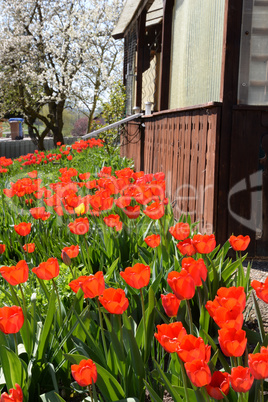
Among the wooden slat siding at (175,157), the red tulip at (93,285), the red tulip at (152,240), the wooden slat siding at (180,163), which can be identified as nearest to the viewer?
the red tulip at (93,285)

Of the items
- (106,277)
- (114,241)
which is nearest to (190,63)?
(114,241)

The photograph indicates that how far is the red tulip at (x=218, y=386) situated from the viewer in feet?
3.51

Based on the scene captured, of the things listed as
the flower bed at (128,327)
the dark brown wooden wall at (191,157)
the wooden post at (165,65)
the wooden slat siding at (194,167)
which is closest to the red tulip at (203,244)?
the flower bed at (128,327)

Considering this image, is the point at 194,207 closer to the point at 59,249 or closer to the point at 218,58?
the point at 218,58

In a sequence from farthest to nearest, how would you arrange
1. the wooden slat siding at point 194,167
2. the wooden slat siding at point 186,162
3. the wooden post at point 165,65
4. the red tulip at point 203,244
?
the wooden post at point 165,65
the wooden slat siding at point 186,162
the wooden slat siding at point 194,167
the red tulip at point 203,244

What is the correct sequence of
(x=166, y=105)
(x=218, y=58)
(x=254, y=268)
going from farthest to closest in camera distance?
1. (x=166, y=105)
2. (x=218, y=58)
3. (x=254, y=268)

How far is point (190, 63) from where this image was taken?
5188 mm

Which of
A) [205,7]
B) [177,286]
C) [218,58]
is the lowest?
[177,286]

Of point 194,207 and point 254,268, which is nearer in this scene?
point 254,268

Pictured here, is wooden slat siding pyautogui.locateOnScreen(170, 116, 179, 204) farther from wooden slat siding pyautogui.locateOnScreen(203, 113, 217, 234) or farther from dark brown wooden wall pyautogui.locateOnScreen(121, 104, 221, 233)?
wooden slat siding pyautogui.locateOnScreen(203, 113, 217, 234)

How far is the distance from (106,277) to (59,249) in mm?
676

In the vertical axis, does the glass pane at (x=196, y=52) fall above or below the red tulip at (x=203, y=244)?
above

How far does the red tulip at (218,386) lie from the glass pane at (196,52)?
3.33m

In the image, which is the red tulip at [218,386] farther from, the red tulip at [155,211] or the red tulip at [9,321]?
the red tulip at [155,211]
